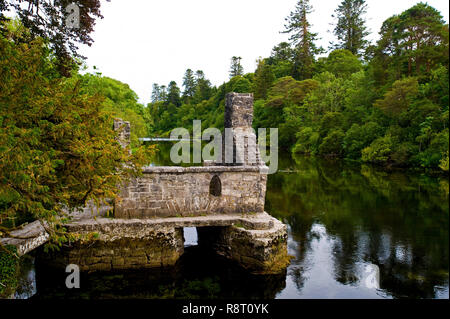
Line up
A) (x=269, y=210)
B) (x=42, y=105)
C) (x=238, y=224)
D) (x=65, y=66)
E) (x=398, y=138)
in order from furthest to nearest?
(x=398, y=138), (x=269, y=210), (x=65, y=66), (x=238, y=224), (x=42, y=105)

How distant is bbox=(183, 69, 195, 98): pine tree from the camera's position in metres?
93.8

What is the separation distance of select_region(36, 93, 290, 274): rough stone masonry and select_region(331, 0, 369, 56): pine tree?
59058 mm

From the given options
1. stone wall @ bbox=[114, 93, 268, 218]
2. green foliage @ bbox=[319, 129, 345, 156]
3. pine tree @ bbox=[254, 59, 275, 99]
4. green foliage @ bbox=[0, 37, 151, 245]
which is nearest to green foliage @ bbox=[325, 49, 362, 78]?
pine tree @ bbox=[254, 59, 275, 99]

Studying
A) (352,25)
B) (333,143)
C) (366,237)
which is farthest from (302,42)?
(366,237)

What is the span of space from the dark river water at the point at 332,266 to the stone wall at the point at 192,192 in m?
1.59

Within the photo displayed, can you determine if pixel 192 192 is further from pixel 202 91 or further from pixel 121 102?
pixel 202 91

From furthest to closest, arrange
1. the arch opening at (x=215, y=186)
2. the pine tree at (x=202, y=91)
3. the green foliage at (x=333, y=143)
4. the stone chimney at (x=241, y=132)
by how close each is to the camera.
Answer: the pine tree at (x=202, y=91) < the green foliage at (x=333, y=143) < the stone chimney at (x=241, y=132) < the arch opening at (x=215, y=186)

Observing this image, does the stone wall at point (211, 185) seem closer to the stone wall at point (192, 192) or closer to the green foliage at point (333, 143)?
the stone wall at point (192, 192)

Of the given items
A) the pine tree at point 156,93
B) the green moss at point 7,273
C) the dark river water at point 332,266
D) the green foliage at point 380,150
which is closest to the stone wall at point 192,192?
the dark river water at point 332,266

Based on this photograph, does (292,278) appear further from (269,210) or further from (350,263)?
(269,210)

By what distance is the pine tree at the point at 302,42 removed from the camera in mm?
59188
